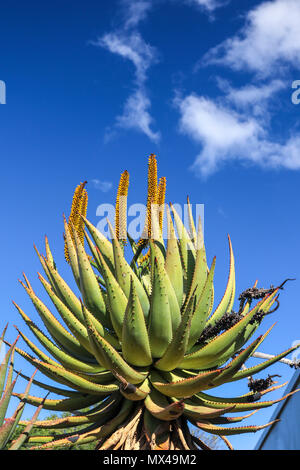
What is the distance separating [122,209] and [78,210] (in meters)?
0.54

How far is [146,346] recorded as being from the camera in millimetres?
3941

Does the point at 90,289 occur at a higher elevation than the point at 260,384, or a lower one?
higher

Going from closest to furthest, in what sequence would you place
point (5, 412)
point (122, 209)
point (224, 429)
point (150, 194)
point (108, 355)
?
point (5, 412) → point (108, 355) → point (224, 429) → point (150, 194) → point (122, 209)

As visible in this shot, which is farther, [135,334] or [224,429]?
[224,429]

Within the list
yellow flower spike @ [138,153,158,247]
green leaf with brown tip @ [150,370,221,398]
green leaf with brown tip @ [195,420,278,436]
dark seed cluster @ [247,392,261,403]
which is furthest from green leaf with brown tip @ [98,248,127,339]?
dark seed cluster @ [247,392,261,403]

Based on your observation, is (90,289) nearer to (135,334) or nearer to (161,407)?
(135,334)

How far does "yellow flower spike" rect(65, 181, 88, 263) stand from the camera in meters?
5.20

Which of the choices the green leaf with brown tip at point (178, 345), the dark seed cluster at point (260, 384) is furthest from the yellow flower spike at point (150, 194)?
the dark seed cluster at point (260, 384)

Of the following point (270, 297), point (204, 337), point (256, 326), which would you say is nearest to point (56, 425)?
point (204, 337)

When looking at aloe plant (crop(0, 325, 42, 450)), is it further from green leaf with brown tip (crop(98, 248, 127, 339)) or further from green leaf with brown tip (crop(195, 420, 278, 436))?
green leaf with brown tip (crop(195, 420, 278, 436))

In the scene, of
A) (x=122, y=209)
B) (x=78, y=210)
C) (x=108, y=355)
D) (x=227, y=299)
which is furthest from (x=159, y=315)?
(x=78, y=210)

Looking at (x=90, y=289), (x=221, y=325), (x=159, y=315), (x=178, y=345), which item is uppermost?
(x=90, y=289)

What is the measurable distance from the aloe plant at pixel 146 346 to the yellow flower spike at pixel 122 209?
251 millimetres

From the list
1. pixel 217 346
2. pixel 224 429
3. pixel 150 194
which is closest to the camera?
pixel 217 346
